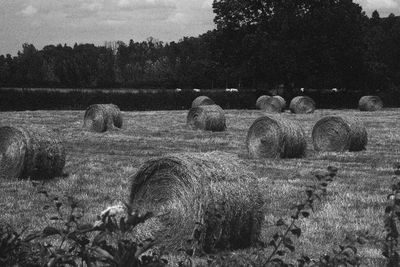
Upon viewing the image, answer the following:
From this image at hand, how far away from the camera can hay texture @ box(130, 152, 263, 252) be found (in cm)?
792

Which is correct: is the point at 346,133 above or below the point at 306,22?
below

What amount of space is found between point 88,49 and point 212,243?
19065 cm

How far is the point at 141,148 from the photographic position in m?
21.6

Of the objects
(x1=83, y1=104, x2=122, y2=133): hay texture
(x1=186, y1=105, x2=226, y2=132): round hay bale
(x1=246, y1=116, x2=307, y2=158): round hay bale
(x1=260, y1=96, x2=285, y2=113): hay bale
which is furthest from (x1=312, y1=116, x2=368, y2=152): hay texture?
(x1=260, y1=96, x2=285, y2=113): hay bale

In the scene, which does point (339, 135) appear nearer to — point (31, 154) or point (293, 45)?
point (31, 154)

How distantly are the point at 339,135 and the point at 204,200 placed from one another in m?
13.9

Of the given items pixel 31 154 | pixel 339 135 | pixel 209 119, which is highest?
pixel 31 154

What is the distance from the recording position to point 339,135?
2109 cm

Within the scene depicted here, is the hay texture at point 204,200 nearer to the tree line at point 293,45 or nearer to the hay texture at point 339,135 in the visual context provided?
the hay texture at point 339,135

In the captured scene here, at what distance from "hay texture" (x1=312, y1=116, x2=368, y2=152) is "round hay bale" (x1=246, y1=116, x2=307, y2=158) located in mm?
2365

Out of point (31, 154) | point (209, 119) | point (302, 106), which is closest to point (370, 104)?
point (302, 106)

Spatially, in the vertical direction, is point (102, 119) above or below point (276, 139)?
below

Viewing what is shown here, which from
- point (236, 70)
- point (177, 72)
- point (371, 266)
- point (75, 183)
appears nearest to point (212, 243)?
point (371, 266)

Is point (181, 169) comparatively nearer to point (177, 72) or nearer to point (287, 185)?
point (287, 185)
